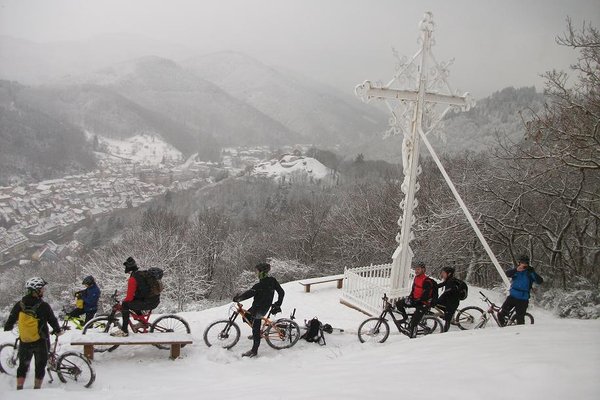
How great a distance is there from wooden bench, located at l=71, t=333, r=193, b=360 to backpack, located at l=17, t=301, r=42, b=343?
1153 millimetres

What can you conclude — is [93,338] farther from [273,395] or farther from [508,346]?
[508,346]

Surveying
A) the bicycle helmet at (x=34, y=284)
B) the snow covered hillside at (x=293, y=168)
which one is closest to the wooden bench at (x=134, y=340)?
the bicycle helmet at (x=34, y=284)

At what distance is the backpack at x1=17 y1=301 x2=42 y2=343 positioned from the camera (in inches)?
261

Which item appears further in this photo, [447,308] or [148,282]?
[447,308]

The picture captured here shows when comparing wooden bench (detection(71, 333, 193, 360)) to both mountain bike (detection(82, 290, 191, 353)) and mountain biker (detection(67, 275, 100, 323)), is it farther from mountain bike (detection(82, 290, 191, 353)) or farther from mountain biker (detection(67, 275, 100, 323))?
mountain biker (detection(67, 275, 100, 323))

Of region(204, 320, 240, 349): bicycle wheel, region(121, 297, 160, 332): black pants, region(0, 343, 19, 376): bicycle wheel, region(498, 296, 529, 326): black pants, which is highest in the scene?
region(498, 296, 529, 326): black pants

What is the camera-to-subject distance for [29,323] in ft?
21.9

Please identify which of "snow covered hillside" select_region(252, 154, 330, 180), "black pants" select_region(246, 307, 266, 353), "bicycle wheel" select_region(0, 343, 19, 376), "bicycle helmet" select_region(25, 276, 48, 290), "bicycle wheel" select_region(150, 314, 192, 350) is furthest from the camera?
"snow covered hillside" select_region(252, 154, 330, 180)

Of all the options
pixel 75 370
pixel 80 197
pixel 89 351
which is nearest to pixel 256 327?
pixel 89 351

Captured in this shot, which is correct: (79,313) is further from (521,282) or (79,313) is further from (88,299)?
(521,282)

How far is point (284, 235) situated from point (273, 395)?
37616 mm

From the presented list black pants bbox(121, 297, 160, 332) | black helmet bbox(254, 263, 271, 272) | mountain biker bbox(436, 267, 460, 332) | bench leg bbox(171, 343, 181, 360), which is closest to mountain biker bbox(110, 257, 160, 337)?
black pants bbox(121, 297, 160, 332)

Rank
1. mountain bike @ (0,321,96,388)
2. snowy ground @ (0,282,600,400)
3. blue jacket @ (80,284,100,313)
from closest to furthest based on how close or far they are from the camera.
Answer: snowy ground @ (0,282,600,400) → mountain bike @ (0,321,96,388) → blue jacket @ (80,284,100,313)

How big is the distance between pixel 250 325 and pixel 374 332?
104 inches
